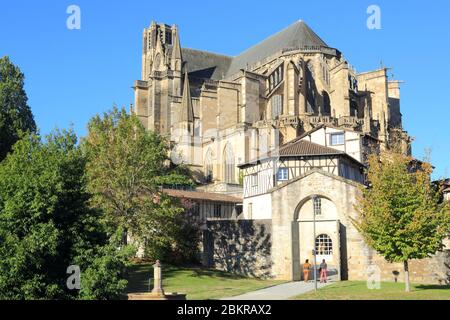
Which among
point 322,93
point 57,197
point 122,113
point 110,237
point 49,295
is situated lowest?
point 49,295

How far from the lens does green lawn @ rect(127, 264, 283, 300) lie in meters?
25.4

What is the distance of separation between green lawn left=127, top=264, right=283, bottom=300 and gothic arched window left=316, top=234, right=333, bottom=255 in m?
3.79

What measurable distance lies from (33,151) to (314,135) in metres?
25.8

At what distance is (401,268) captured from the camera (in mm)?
30594

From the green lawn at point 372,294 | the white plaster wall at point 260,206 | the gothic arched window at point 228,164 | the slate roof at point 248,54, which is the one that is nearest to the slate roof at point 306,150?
the white plaster wall at point 260,206

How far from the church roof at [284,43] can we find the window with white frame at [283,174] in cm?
3657

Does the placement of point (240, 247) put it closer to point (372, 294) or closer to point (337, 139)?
point (372, 294)

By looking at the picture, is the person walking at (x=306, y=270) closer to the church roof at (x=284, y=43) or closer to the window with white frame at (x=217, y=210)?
the window with white frame at (x=217, y=210)

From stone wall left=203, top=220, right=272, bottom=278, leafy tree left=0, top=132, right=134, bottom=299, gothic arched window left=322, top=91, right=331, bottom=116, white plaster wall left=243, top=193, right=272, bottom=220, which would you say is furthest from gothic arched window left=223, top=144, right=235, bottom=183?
leafy tree left=0, top=132, right=134, bottom=299

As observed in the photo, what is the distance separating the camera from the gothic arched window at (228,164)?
63.2m

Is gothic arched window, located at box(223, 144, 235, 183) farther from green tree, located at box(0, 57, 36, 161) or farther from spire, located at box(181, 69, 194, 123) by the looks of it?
green tree, located at box(0, 57, 36, 161)

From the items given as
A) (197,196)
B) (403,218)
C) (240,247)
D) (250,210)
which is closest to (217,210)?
(197,196)
